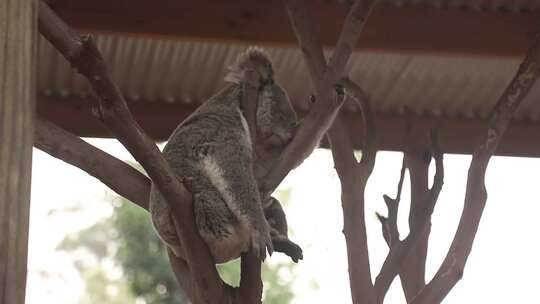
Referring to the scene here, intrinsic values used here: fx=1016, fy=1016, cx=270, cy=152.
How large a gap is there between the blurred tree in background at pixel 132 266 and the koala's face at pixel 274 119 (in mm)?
5687

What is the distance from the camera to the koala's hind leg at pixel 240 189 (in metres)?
2.47

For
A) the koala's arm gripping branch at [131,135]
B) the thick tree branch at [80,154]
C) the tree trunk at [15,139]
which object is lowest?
the tree trunk at [15,139]

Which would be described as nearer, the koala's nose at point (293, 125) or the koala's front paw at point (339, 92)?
the koala's front paw at point (339, 92)

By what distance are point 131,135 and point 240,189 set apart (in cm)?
71

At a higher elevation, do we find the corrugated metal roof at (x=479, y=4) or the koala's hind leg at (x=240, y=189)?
the corrugated metal roof at (x=479, y=4)

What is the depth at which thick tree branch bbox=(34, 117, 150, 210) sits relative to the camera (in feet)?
7.63

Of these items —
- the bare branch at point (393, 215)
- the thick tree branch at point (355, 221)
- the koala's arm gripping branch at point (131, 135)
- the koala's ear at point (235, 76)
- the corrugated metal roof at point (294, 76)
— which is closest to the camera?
the koala's arm gripping branch at point (131, 135)

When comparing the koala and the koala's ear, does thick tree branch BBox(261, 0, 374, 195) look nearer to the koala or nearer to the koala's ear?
the koala

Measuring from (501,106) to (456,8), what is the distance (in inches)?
48.8

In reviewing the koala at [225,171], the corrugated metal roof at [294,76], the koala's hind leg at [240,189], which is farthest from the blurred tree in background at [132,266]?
the koala's hind leg at [240,189]

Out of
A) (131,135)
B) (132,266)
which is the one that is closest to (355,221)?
(131,135)

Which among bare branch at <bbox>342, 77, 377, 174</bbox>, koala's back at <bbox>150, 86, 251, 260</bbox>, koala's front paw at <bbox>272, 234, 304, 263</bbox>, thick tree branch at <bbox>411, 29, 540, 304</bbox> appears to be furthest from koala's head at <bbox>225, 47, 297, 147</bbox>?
thick tree branch at <bbox>411, 29, 540, 304</bbox>

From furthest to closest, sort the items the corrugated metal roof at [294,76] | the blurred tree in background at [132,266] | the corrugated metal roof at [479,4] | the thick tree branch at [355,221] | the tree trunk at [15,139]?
the blurred tree in background at [132,266]
the corrugated metal roof at [294,76]
the corrugated metal roof at [479,4]
the thick tree branch at [355,221]
the tree trunk at [15,139]

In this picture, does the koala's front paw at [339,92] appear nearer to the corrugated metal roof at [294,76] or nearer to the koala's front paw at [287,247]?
the koala's front paw at [287,247]
